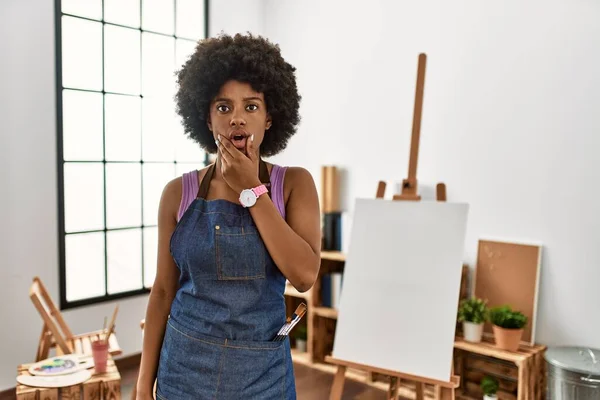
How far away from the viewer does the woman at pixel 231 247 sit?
1134mm

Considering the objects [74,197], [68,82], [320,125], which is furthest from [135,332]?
[320,125]

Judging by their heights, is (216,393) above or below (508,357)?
above

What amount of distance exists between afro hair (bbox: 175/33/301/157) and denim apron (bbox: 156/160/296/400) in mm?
257

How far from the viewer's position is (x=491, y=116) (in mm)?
3268

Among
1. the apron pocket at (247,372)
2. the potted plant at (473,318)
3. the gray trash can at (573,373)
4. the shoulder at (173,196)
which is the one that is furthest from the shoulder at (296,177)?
the potted plant at (473,318)

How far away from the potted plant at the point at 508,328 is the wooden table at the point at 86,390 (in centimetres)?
200

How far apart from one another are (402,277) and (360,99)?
5.90 ft

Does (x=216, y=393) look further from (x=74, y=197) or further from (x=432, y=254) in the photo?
(x=74, y=197)

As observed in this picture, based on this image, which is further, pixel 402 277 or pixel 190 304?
pixel 402 277

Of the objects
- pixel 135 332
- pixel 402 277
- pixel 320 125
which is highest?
pixel 320 125

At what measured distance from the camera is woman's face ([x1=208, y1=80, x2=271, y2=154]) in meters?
1.18

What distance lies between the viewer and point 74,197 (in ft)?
12.0

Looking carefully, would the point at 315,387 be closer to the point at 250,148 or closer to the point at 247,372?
the point at 247,372

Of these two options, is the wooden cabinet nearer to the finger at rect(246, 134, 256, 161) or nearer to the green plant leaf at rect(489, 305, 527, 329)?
the green plant leaf at rect(489, 305, 527, 329)
